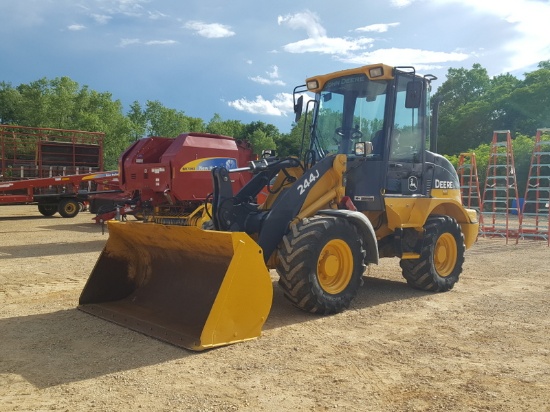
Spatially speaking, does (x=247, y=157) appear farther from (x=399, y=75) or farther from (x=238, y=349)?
(x=238, y=349)

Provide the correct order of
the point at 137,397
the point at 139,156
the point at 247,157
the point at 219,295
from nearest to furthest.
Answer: the point at 137,397 < the point at 219,295 < the point at 139,156 < the point at 247,157

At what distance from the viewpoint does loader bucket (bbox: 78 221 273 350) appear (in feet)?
16.6

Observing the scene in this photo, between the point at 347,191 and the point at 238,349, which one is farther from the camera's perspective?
the point at 347,191

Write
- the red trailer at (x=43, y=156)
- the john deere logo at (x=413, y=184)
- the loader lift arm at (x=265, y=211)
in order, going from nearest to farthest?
the loader lift arm at (x=265, y=211)
the john deere logo at (x=413, y=184)
the red trailer at (x=43, y=156)

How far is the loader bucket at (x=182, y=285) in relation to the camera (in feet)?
16.6

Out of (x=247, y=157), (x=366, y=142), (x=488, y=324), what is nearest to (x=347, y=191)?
(x=366, y=142)

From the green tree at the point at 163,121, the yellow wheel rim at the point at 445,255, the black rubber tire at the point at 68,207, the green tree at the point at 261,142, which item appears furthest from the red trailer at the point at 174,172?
the green tree at the point at 261,142

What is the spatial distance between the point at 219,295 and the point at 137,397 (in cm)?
129

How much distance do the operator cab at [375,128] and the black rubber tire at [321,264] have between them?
1.11 metres

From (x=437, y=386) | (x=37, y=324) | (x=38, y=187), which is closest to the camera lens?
(x=437, y=386)

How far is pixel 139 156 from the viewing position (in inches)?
531

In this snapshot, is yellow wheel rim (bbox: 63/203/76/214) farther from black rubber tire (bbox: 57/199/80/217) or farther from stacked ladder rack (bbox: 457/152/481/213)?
stacked ladder rack (bbox: 457/152/481/213)

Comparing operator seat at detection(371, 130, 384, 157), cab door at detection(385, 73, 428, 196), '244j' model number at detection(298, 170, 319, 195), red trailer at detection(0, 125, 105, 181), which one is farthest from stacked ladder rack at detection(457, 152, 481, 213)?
red trailer at detection(0, 125, 105, 181)

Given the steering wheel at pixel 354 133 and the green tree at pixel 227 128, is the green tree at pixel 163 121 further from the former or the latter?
the steering wheel at pixel 354 133
